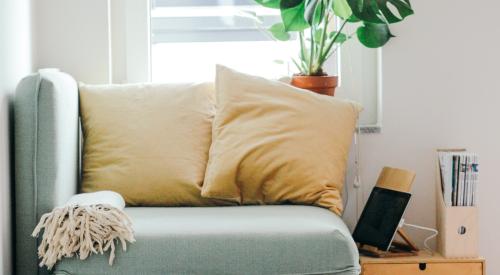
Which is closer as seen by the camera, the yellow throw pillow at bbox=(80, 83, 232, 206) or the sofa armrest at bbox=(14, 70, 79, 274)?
the sofa armrest at bbox=(14, 70, 79, 274)

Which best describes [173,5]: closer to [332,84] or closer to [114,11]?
[114,11]

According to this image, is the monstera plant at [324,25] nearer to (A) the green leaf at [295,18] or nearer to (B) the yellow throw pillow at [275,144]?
(A) the green leaf at [295,18]

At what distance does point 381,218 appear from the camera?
113 inches

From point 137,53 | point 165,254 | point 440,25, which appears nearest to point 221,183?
point 165,254

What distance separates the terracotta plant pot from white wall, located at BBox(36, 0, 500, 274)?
9.2 inches

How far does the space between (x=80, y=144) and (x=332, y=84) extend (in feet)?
3.13

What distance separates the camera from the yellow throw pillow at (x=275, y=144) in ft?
9.12

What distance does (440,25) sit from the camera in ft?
10.6

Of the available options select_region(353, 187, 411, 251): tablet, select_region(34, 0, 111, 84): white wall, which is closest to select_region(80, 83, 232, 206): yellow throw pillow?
select_region(34, 0, 111, 84): white wall

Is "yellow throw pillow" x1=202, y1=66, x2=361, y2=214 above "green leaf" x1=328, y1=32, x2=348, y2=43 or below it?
below

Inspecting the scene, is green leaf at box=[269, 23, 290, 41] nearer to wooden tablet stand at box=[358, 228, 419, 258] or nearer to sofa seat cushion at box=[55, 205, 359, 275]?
wooden tablet stand at box=[358, 228, 419, 258]

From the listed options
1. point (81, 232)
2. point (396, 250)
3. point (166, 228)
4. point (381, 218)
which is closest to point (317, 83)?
point (381, 218)

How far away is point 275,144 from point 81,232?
0.82 meters

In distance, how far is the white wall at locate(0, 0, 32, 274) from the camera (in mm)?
2441
